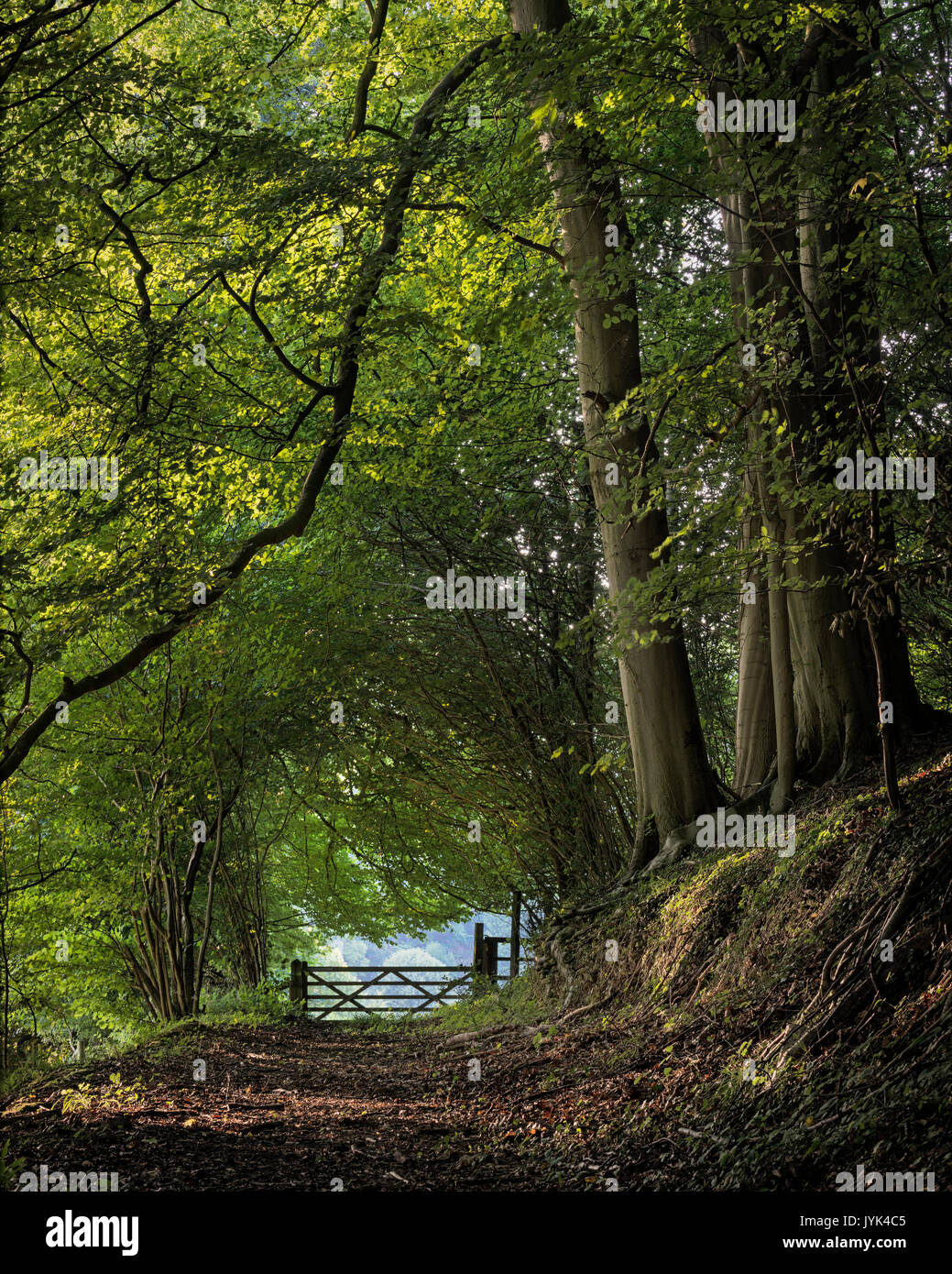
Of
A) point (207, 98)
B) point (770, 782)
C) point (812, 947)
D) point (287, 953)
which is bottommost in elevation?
point (287, 953)

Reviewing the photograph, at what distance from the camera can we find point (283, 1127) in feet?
17.8

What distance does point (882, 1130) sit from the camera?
125 inches

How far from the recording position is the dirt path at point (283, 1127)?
13.8 feet

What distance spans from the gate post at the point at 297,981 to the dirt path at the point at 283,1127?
716 cm

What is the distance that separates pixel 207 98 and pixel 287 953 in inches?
737

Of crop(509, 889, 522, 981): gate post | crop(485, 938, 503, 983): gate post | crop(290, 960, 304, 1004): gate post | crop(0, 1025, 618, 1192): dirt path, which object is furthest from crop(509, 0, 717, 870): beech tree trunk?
crop(290, 960, 304, 1004): gate post

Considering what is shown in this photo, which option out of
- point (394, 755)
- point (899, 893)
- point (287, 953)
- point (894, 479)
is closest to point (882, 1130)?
point (899, 893)

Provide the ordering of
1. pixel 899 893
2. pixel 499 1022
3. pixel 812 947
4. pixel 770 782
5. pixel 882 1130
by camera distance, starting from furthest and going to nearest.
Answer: pixel 499 1022 < pixel 770 782 < pixel 812 947 < pixel 899 893 < pixel 882 1130

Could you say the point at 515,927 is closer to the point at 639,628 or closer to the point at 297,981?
the point at 297,981

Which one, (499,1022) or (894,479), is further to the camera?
(499,1022)

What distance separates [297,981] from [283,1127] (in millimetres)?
10204

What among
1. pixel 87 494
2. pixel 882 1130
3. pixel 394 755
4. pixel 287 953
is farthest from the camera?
pixel 287 953
